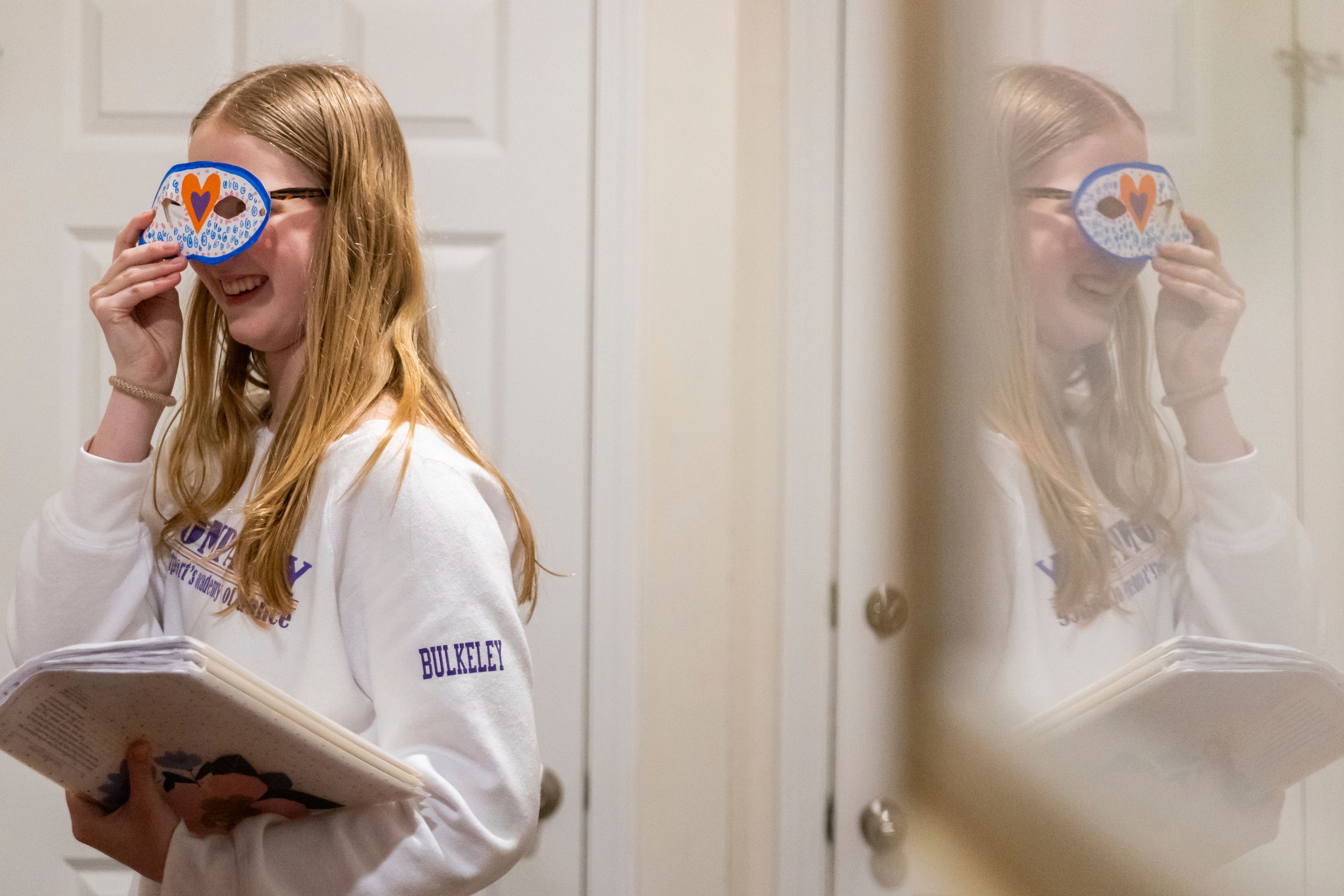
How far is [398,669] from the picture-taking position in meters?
0.76

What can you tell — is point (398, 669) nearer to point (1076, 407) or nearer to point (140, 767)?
point (140, 767)

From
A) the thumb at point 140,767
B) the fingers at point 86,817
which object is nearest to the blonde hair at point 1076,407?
the thumb at point 140,767

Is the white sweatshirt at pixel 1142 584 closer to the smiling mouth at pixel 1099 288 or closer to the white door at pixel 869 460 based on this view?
the smiling mouth at pixel 1099 288

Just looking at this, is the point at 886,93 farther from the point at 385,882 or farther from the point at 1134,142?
the point at 385,882

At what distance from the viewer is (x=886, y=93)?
879 millimetres

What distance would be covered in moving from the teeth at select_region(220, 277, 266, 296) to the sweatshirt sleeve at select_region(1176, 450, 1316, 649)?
0.83 meters

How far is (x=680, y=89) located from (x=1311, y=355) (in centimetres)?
125

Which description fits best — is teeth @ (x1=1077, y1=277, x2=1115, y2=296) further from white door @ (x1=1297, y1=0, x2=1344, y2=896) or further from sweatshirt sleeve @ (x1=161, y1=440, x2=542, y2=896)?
sweatshirt sleeve @ (x1=161, y1=440, x2=542, y2=896)

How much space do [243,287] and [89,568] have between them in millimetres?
277

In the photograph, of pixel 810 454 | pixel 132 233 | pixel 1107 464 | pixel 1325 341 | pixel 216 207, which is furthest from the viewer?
pixel 810 454

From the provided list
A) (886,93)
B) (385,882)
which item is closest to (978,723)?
(385,882)

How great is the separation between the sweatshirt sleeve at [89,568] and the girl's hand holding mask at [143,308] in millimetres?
99

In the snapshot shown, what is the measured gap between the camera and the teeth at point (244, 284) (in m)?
0.91

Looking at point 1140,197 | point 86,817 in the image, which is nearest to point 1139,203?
point 1140,197
